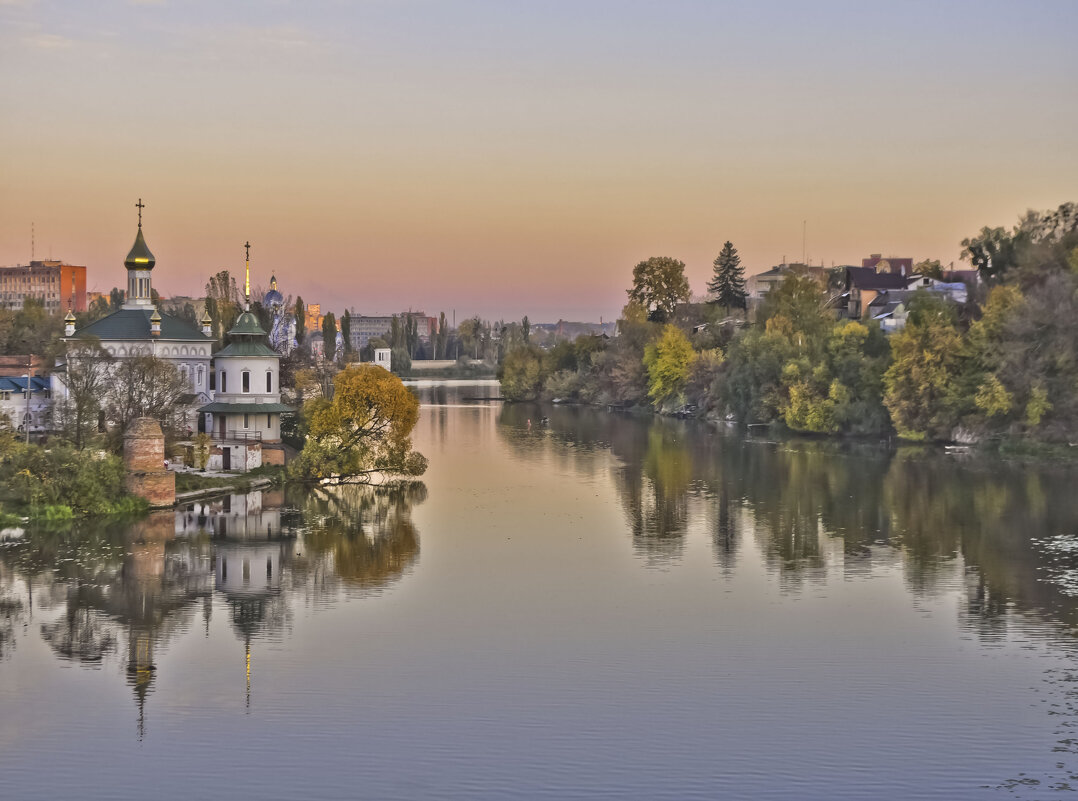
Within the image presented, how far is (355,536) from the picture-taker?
25.2 metres

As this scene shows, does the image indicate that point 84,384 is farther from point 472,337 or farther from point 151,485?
point 472,337

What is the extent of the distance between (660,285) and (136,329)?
4724 centimetres

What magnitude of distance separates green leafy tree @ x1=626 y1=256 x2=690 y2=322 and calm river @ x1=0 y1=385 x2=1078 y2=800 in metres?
51.2

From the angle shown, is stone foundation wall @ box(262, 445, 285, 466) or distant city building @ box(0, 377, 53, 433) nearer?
distant city building @ box(0, 377, 53, 433)

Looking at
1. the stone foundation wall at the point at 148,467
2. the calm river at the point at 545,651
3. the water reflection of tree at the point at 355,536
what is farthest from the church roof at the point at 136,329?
the stone foundation wall at the point at 148,467

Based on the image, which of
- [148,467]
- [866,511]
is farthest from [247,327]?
[866,511]

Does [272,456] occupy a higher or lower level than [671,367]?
lower

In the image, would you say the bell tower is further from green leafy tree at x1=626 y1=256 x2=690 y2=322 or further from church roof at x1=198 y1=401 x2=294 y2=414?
green leafy tree at x1=626 y1=256 x2=690 y2=322

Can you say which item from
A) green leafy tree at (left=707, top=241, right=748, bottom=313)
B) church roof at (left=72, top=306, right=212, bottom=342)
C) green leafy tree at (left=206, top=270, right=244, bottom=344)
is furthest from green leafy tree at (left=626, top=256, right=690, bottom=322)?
church roof at (left=72, top=306, right=212, bottom=342)

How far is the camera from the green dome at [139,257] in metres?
40.2

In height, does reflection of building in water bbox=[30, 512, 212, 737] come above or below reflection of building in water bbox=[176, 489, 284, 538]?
below

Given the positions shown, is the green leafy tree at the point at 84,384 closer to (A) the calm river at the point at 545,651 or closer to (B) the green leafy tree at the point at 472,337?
(A) the calm river at the point at 545,651

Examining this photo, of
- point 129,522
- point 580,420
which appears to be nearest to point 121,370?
point 129,522

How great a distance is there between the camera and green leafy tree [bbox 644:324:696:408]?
66.2 meters
